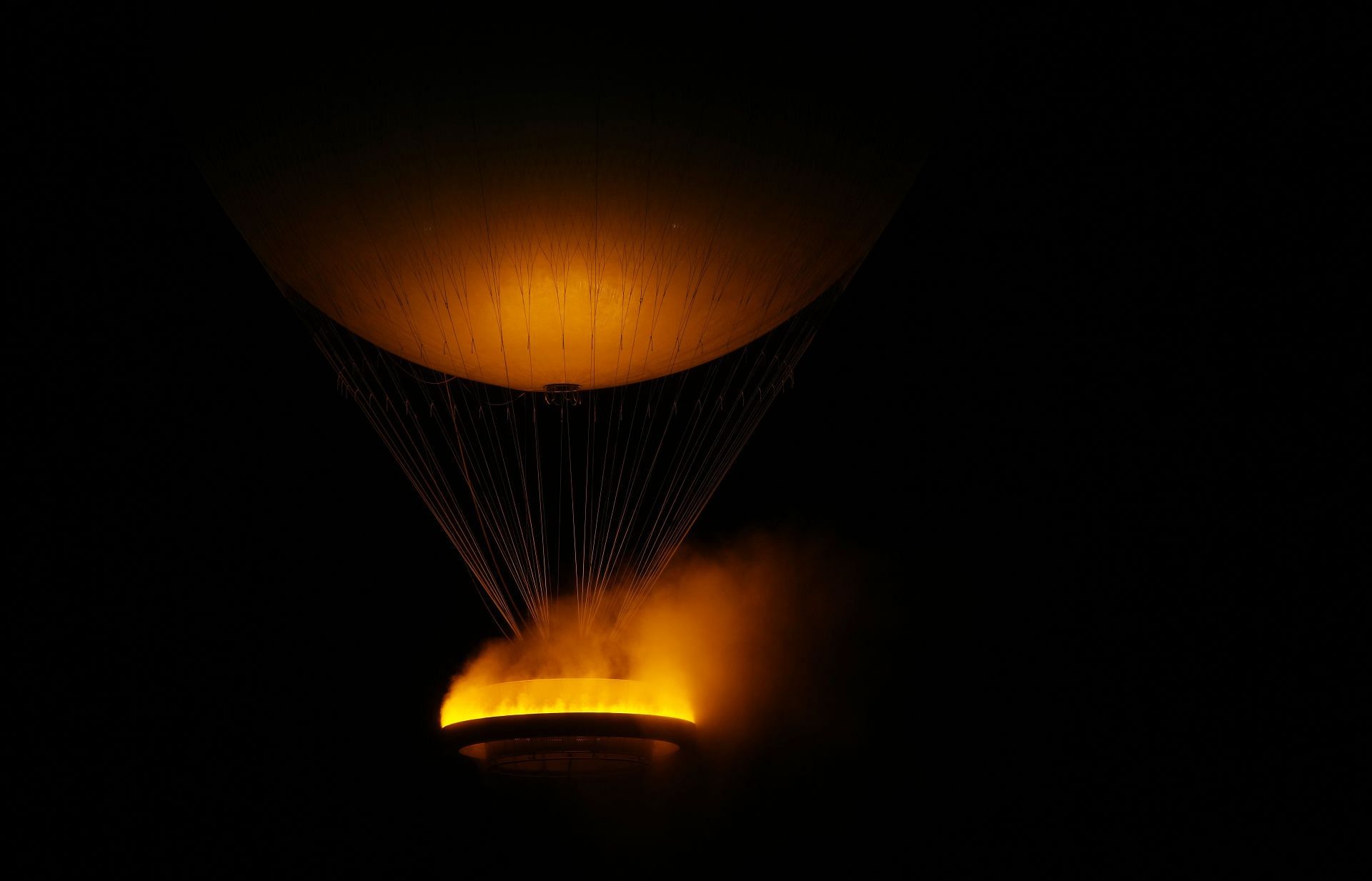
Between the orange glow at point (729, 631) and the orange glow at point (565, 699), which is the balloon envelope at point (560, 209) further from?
the orange glow at point (729, 631)

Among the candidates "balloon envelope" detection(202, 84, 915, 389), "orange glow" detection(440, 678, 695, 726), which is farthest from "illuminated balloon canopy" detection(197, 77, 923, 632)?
"orange glow" detection(440, 678, 695, 726)

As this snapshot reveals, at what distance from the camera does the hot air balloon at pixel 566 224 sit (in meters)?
6.54

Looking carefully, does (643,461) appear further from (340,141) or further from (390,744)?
(340,141)

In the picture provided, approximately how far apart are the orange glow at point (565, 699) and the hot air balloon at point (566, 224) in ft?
0.11

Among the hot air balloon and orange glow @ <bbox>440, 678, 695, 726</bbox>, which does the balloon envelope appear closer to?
the hot air balloon

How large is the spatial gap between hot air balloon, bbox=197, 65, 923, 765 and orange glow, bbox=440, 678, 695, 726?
0.03 m

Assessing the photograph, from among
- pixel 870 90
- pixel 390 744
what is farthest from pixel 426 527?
pixel 870 90

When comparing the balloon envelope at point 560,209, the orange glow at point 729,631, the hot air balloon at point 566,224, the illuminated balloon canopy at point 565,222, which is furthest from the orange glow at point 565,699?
the balloon envelope at point 560,209

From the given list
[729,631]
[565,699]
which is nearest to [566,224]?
[565,699]

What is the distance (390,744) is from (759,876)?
292 centimetres

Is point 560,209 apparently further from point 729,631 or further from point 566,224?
point 729,631

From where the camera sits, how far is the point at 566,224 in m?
6.91

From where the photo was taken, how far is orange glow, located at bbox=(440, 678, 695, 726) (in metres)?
7.38

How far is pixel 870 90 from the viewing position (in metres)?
6.98
